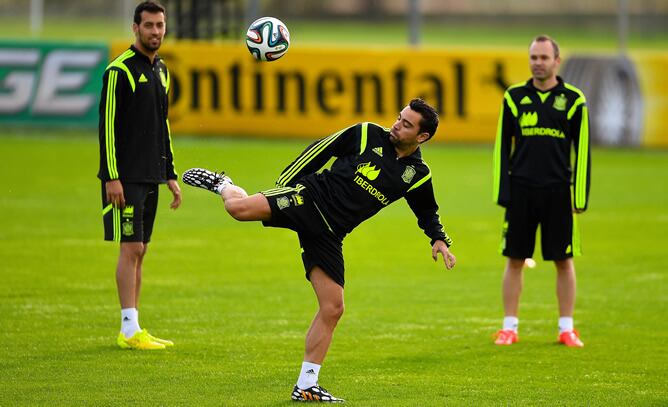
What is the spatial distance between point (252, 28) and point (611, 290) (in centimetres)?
503

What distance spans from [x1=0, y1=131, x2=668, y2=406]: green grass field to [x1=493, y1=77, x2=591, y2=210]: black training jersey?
1.32 m

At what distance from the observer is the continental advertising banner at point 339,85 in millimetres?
24281

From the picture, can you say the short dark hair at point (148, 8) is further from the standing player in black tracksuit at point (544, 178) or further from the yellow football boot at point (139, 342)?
the standing player in black tracksuit at point (544, 178)

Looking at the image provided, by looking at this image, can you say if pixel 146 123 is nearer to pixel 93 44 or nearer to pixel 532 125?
pixel 532 125

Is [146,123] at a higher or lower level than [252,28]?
lower

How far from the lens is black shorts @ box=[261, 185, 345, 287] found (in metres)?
8.11

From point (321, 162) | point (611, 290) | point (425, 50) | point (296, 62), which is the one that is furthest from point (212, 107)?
point (321, 162)

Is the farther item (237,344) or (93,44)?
(93,44)

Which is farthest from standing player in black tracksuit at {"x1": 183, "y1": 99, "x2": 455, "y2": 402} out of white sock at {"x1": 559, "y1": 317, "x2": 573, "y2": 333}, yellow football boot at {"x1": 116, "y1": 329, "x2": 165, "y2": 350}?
white sock at {"x1": 559, "y1": 317, "x2": 573, "y2": 333}

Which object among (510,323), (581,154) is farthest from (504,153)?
(510,323)

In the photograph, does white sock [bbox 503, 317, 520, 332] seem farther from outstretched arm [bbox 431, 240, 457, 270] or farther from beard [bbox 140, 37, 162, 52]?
beard [bbox 140, 37, 162, 52]

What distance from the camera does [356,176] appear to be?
8164mm

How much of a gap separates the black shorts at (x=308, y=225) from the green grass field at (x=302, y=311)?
0.90m

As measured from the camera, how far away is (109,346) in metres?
9.67
